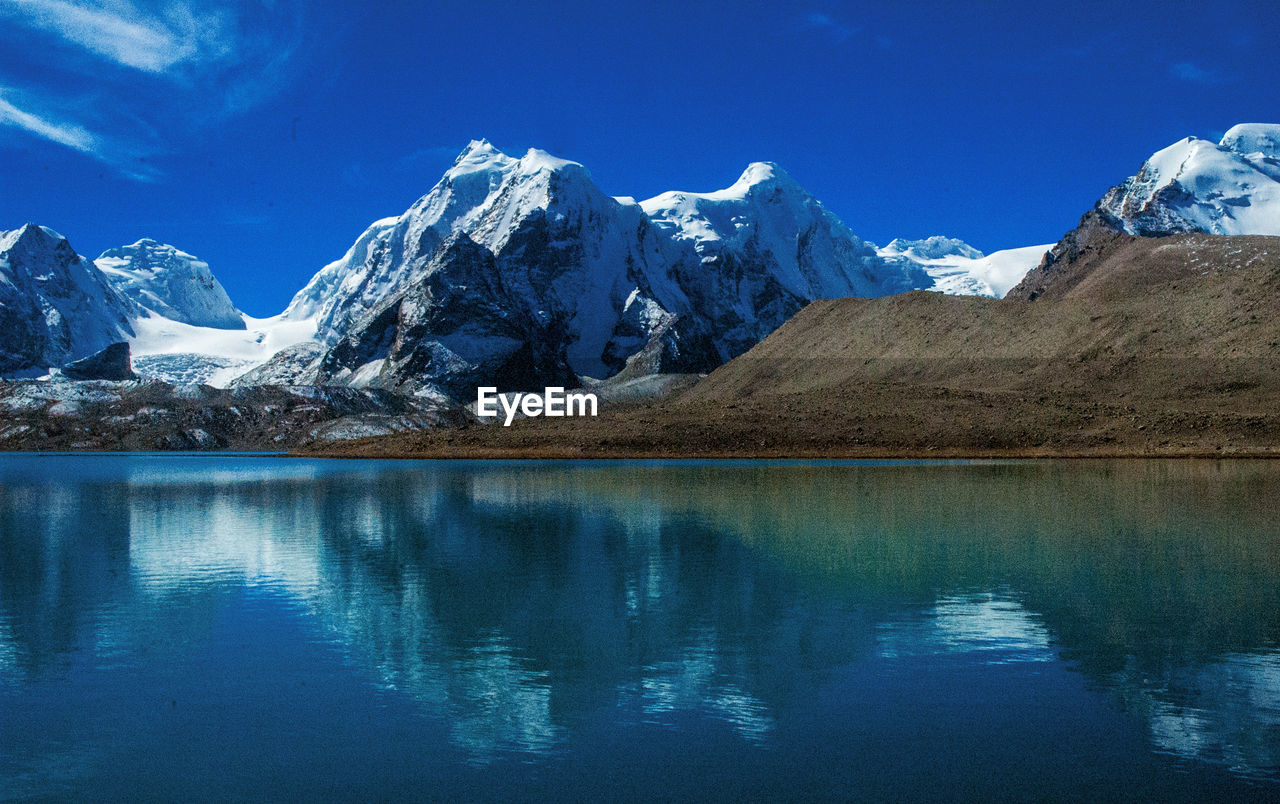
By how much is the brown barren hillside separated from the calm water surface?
83.4 metres

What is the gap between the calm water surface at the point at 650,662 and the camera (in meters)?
12.9

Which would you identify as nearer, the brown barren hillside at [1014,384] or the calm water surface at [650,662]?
the calm water surface at [650,662]

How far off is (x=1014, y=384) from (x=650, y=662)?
127 metres

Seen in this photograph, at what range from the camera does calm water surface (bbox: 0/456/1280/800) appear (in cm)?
1295

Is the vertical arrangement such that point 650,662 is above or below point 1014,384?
below

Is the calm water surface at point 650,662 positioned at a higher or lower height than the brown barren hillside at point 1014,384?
lower

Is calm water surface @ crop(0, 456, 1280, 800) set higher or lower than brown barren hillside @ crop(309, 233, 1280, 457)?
lower

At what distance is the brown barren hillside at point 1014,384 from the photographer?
117188 mm

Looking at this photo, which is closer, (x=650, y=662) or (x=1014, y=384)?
(x=650, y=662)

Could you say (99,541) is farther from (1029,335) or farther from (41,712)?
(1029,335)

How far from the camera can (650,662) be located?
18.1 meters

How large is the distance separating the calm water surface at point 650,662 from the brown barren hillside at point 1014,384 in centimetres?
8336

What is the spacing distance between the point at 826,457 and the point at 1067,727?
107 meters

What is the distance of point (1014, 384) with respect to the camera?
133625mm
